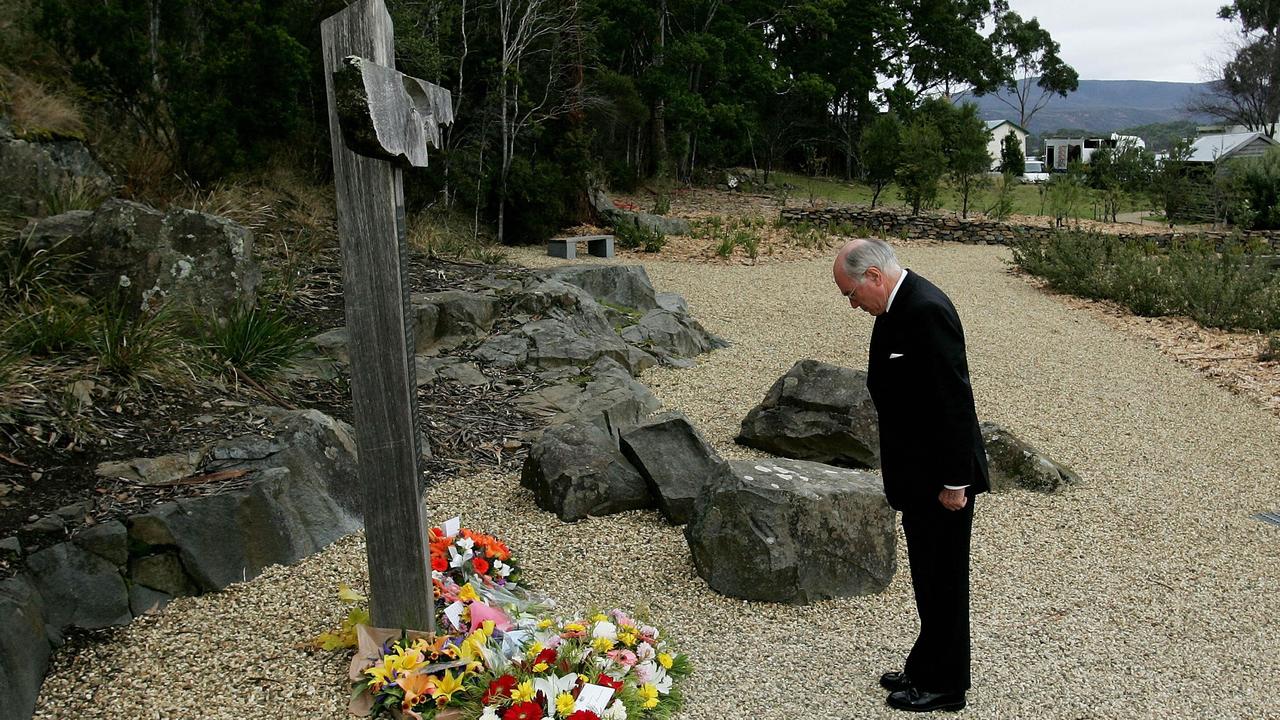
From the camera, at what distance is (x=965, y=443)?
118 inches

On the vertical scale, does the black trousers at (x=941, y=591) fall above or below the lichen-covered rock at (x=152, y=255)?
below

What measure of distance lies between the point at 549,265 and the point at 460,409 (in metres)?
6.24

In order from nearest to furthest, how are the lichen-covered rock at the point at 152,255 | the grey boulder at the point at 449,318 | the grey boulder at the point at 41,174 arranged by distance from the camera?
1. the lichen-covered rock at the point at 152,255
2. the grey boulder at the point at 41,174
3. the grey boulder at the point at 449,318

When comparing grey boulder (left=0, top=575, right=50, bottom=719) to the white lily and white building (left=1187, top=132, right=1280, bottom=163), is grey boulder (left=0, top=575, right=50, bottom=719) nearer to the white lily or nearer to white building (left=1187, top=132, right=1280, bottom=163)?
the white lily

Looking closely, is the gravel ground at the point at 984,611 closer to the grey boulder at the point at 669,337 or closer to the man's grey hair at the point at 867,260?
the grey boulder at the point at 669,337

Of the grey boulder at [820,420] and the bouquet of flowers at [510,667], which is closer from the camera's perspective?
the bouquet of flowers at [510,667]

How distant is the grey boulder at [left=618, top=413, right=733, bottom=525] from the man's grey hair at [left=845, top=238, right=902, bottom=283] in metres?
1.72

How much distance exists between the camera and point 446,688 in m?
2.92

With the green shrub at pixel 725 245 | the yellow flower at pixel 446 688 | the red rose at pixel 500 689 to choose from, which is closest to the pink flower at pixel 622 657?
the red rose at pixel 500 689

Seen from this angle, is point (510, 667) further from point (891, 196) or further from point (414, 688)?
point (891, 196)

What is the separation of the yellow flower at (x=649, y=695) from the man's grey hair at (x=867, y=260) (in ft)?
4.90

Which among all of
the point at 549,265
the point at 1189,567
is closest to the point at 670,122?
the point at 549,265

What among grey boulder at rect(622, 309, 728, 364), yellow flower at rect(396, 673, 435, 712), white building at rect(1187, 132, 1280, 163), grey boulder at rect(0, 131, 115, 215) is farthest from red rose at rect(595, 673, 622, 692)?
white building at rect(1187, 132, 1280, 163)

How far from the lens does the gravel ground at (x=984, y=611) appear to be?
3234mm
